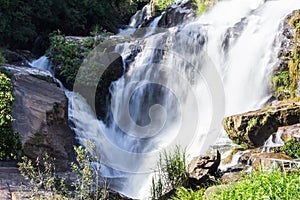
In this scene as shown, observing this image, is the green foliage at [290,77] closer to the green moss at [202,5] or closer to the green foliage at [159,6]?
the green moss at [202,5]

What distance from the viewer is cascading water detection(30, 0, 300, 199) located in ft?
36.8

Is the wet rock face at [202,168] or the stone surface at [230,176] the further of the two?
the wet rock face at [202,168]

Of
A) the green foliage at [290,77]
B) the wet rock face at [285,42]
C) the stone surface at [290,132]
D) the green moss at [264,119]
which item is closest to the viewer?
the stone surface at [290,132]

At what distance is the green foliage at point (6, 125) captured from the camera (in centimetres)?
695

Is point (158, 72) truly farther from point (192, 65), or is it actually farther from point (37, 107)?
point (37, 107)

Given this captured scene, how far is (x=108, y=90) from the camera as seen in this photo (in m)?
13.8

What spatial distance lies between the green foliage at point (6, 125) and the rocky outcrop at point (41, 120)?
1.04 meters

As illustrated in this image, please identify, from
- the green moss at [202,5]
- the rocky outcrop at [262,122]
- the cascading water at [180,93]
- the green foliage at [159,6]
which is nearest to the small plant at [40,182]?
the cascading water at [180,93]

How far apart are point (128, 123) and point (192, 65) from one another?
115 inches

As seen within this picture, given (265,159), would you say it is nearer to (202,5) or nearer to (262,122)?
(262,122)

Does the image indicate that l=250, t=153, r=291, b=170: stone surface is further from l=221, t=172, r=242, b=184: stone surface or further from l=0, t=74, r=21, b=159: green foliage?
l=0, t=74, r=21, b=159: green foliage

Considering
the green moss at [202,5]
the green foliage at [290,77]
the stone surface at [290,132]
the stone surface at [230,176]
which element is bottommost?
the stone surface at [230,176]

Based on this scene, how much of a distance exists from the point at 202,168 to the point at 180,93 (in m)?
5.71

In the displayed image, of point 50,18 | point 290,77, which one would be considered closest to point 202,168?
point 290,77
